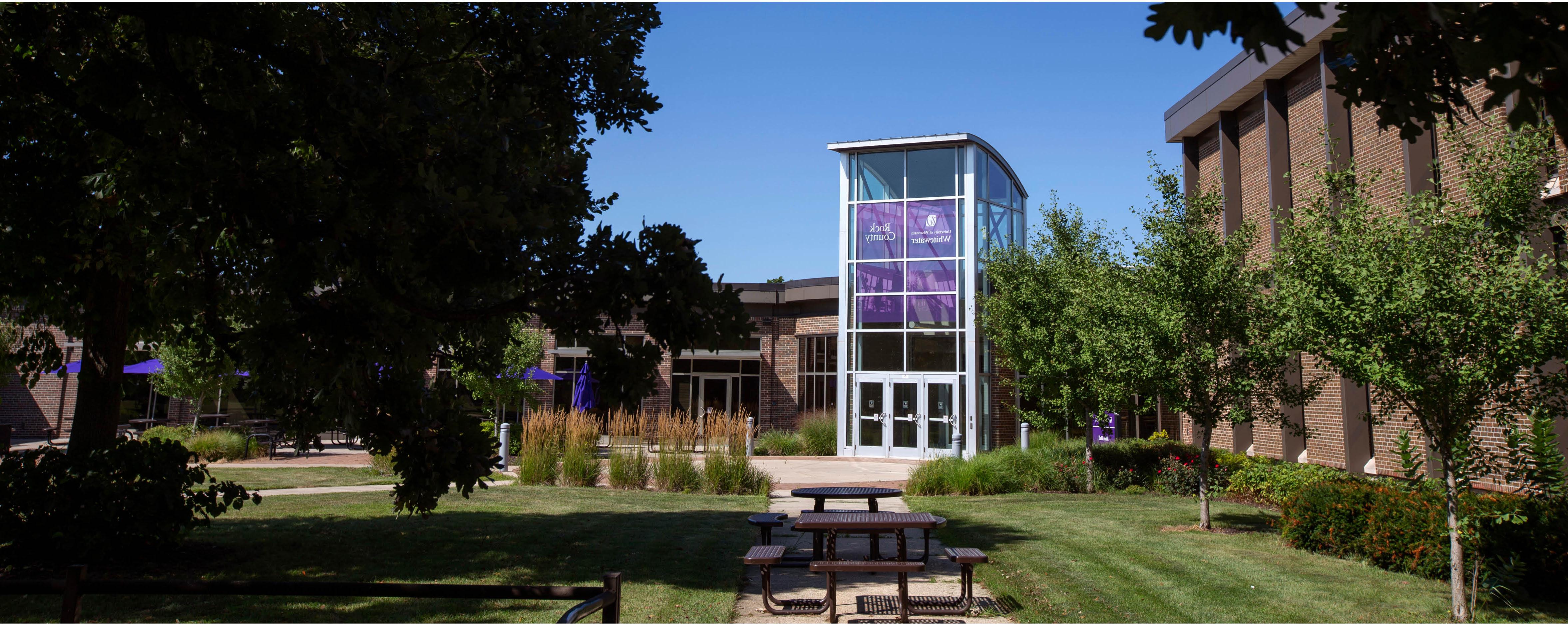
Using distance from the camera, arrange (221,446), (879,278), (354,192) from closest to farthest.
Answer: (354,192), (221,446), (879,278)

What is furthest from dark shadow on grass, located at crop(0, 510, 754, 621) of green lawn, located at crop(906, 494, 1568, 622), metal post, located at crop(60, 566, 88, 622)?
Result: metal post, located at crop(60, 566, 88, 622)

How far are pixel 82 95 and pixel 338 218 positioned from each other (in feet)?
7.89

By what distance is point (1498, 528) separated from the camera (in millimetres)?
7246

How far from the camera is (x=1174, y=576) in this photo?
7.76m

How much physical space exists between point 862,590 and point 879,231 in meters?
17.8

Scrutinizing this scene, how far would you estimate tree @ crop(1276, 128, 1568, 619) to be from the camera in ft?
21.0

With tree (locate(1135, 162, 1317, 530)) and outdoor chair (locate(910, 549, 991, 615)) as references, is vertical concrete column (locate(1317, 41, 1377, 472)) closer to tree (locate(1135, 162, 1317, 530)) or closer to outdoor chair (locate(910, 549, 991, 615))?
tree (locate(1135, 162, 1317, 530))

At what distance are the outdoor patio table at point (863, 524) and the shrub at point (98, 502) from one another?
4.68m

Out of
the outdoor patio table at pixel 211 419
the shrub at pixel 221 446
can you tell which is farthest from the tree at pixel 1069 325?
A: the outdoor patio table at pixel 211 419

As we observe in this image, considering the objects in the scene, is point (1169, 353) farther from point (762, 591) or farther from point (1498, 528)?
point (762, 591)

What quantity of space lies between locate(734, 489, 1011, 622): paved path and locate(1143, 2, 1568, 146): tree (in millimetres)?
4075

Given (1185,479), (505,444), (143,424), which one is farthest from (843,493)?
(143,424)

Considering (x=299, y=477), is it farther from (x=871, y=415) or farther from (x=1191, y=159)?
(x=1191, y=159)

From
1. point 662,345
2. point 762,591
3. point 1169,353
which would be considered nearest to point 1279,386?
point 1169,353
